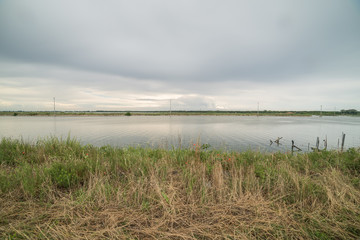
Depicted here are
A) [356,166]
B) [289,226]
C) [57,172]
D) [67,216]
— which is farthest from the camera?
[356,166]

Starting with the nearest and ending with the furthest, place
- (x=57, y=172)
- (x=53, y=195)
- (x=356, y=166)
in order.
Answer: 1. (x=53, y=195)
2. (x=57, y=172)
3. (x=356, y=166)

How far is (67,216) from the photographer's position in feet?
8.94

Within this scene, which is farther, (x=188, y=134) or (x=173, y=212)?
(x=188, y=134)

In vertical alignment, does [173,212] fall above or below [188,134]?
above

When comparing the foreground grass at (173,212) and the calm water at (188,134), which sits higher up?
the foreground grass at (173,212)

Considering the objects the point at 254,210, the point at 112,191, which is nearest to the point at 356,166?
the point at 254,210

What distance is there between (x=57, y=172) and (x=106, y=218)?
8.19 feet

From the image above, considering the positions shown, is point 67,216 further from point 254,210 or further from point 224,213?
point 254,210

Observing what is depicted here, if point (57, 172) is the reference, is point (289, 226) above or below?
below

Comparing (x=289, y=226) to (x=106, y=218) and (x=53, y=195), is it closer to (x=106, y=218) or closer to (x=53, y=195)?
(x=106, y=218)

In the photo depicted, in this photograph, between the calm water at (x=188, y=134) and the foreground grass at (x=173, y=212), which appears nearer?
the foreground grass at (x=173, y=212)

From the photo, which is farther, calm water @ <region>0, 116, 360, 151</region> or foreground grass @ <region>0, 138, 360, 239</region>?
calm water @ <region>0, 116, 360, 151</region>

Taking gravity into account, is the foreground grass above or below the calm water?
above

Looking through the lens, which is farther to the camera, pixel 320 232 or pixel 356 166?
pixel 356 166
